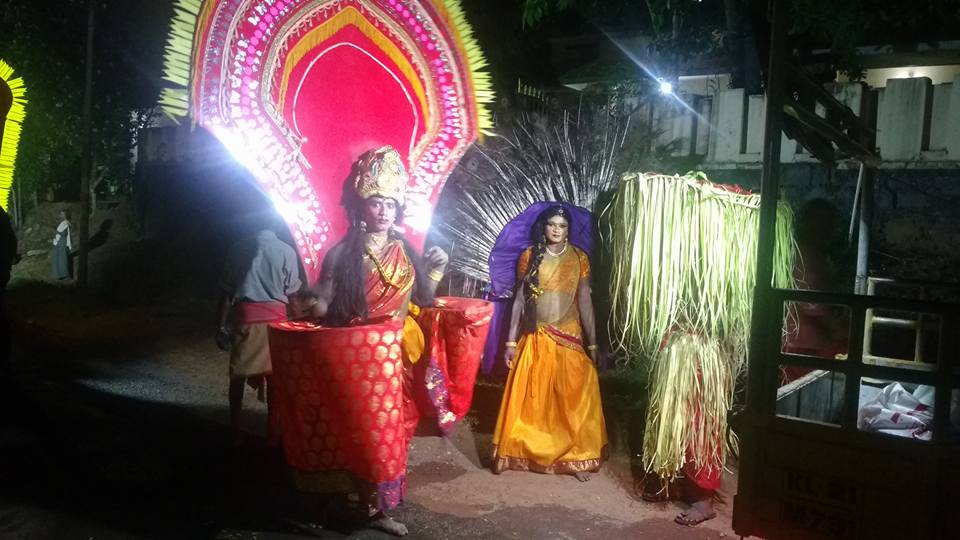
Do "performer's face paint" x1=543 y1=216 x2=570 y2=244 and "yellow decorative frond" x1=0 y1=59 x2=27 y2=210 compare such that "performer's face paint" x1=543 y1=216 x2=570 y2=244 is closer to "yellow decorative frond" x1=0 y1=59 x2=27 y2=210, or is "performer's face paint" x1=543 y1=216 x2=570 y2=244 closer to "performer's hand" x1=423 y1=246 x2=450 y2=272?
"performer's hand" x1=423 y1=246 x2=450 y2=272

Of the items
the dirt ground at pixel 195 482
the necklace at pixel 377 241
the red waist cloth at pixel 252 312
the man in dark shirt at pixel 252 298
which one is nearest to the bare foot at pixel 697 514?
the dirt ground at pixel 195 482

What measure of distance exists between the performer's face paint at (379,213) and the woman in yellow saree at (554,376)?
1.45 m

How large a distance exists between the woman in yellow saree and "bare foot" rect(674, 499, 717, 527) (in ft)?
2.82

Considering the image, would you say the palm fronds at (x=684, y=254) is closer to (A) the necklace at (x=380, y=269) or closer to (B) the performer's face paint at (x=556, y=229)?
(B) the performer's face paint at (x=556, y=229)

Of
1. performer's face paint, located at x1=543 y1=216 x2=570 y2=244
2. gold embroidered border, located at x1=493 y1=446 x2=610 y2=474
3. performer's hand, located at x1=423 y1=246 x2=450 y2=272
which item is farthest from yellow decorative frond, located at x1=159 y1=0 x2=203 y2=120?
gold embroidered border, located at x1=493 y1=446 x2=610 y2=474

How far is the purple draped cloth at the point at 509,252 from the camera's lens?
5.32 m

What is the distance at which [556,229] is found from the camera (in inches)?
198

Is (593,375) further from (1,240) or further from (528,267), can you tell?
(1,240)

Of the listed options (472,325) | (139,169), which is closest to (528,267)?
(472,325)

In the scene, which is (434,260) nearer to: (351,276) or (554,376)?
(351,276)

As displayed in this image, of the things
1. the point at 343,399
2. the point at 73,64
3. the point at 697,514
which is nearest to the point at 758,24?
the point at 697,514

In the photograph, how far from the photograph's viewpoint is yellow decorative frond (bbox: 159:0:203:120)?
3.04 m

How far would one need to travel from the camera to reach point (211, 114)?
10.6ft

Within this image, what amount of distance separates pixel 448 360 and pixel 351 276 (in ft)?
3.74
